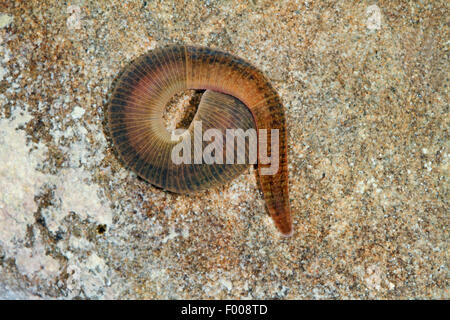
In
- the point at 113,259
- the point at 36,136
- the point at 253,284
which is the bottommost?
the point at 253,284

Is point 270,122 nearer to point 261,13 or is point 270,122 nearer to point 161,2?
point 261,13

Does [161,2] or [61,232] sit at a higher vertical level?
[161,2]

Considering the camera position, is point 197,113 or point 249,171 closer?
point 197,113

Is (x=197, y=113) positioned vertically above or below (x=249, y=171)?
above

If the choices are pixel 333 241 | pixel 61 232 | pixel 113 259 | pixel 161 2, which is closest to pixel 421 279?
pixel 333 241
